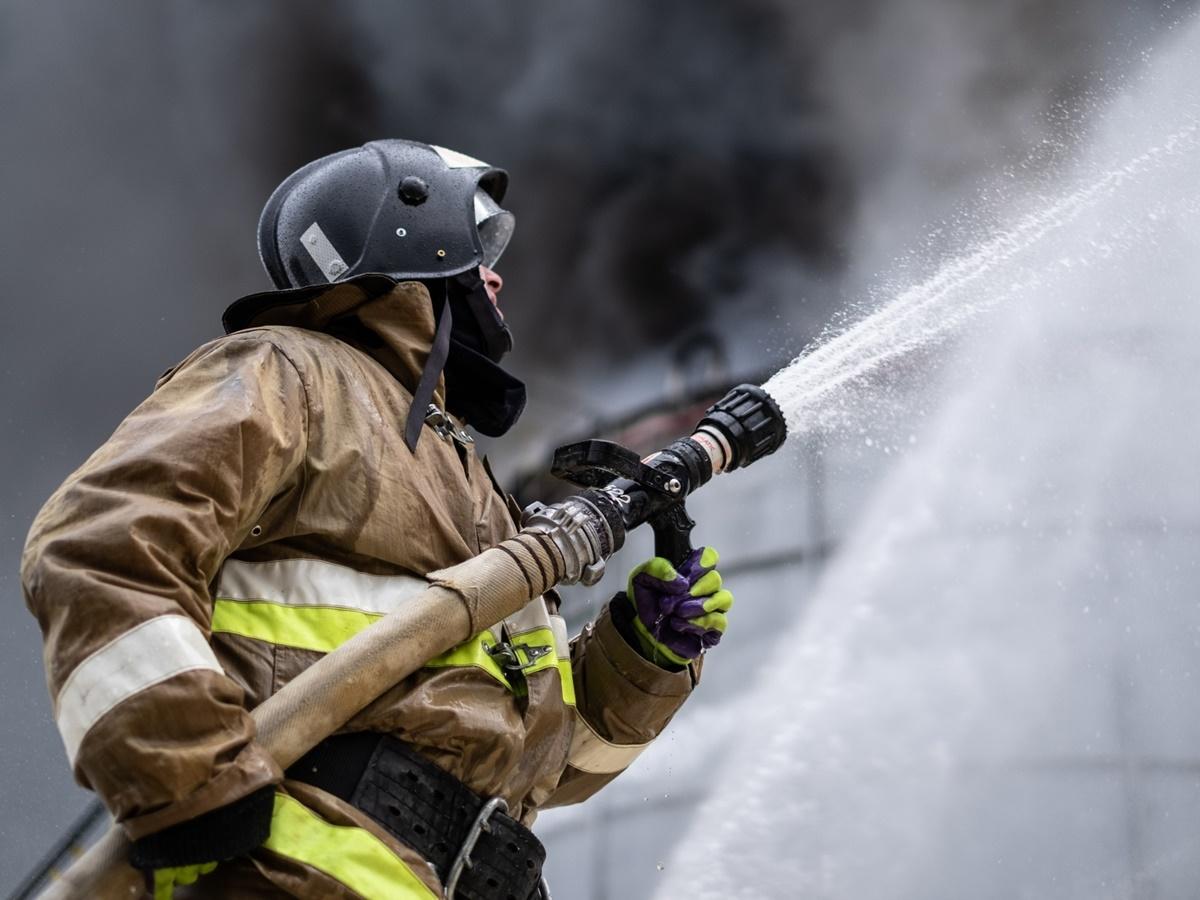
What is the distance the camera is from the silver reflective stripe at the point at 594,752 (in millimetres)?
2953

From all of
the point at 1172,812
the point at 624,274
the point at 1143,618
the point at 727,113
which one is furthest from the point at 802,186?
the point at 1172,812

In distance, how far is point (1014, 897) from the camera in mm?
7004

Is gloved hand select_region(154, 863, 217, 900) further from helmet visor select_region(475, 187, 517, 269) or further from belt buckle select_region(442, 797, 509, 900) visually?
helmet visor select_region(475, 187, 517, 269)

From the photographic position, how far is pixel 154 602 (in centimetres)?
190

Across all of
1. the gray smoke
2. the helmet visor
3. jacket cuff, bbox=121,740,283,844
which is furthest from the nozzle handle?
the gray smoke

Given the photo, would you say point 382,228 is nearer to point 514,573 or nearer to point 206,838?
point 514,573

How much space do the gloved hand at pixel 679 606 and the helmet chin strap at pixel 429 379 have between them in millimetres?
606

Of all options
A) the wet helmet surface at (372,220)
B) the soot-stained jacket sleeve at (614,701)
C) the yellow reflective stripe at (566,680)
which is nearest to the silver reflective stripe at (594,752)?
the soot-stained jacket sleeve at (614,701)

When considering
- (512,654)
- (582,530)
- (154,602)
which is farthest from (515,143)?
(154,602)

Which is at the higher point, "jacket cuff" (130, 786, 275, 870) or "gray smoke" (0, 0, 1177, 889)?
"jacket cuff" (130, 786, 275, 870)

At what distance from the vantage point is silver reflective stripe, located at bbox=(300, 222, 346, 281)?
117 inches

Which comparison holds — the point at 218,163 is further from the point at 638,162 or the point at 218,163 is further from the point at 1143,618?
the point at 1143,618

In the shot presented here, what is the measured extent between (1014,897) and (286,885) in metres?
5.90

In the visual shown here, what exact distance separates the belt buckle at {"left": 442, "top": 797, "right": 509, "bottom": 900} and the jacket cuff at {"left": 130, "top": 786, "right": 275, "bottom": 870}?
0.42 m
